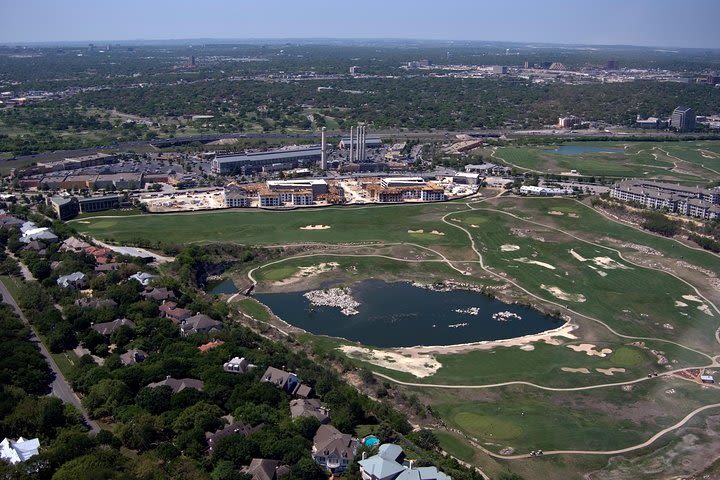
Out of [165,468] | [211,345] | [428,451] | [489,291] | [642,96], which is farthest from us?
[642,96]

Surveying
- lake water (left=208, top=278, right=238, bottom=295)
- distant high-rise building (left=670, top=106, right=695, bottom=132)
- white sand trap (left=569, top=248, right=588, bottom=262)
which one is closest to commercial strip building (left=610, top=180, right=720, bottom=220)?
white sand trap (left=569, top=248, right=588, bottom=262)

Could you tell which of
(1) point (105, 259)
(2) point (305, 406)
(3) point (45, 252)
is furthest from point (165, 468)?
(3) point (45, 252)

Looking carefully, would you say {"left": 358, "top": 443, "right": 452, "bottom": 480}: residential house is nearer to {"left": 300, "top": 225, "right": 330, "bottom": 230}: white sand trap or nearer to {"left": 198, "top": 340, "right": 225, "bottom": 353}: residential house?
{"left": 198, "top": 340, "right": 225, "bottom": 353}: residential house

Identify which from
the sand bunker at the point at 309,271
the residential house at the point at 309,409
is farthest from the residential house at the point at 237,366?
the sand bunker at the point at 309,271

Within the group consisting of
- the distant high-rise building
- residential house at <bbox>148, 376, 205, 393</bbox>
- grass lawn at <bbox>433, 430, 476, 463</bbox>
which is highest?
the distant high-rise building

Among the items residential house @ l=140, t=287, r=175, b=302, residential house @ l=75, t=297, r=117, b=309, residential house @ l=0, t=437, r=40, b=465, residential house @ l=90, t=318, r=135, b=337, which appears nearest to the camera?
residential house @ l=0, t=437, r=40, b=465

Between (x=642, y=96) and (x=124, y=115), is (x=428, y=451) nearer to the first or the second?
(x=124, y=115)

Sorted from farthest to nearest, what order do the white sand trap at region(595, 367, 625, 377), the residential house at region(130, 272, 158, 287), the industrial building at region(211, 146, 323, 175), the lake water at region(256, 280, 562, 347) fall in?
the industrial building at region(211, 146, 323, 175) → the residential house at region(130, 272, 158, 287) → the lake water at region(256, 280, 562, 347) → the white sand trap at region(595, 367, 625, 377)
